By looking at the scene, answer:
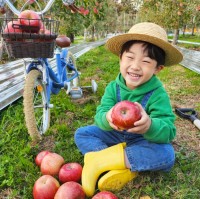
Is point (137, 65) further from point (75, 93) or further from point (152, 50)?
point (75, 93)

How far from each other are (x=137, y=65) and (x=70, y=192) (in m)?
1.02

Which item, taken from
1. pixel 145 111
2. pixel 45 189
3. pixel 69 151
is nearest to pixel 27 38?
pixel 69 151

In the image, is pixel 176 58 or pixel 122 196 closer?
pixel 122 196

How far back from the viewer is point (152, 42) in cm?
209

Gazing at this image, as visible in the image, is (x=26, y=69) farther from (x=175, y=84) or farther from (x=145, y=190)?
(x=175, y=84)

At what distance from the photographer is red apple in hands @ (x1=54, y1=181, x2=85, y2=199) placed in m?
1.85

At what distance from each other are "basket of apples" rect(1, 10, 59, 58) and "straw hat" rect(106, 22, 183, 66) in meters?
0.77

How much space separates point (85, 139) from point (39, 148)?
557 mm

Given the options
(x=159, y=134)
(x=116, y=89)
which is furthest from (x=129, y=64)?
(x=159, y=134)

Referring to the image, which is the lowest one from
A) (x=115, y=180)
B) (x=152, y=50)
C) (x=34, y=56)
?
(x=115, y=180)

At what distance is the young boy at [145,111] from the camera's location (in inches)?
82.4

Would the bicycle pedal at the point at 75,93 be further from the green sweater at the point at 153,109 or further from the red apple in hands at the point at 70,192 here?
the red apple in hands at the point at 70,192

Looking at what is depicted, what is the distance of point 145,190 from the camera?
2154mm

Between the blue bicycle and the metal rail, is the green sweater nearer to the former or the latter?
the blue bicycle
